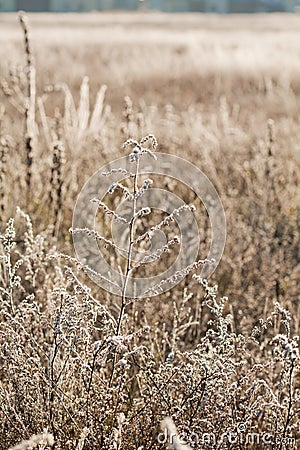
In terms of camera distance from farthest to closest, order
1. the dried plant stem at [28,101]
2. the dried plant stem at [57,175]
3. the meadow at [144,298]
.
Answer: the dried plant stem at [28,101], the dried plant stem at [57,175], the meadow at [144,298]

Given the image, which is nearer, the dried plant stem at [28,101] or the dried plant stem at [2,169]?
→ the dried plant stem at [2,169]

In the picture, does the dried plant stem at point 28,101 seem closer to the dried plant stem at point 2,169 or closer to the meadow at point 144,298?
the meadow at point 144,298

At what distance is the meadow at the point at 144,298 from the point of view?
168 cm

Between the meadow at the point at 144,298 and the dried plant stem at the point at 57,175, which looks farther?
the dried plant stem at the point at 57,175

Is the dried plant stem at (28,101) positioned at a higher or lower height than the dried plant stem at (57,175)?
higher

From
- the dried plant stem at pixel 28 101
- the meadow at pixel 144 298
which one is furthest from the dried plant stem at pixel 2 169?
the dried plant stem at pixel 28 101

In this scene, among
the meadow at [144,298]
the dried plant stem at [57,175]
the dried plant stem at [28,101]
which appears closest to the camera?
the meadow at [144,298]

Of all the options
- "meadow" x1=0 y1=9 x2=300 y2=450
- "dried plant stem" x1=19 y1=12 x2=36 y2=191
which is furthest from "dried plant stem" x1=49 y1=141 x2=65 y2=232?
"dried plant stem" x1=19 y1=12 x2=36 y2=191

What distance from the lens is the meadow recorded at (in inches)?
66.0

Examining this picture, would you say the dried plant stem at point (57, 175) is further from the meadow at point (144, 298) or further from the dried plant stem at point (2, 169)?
the dried plant stem at point (2, 169)

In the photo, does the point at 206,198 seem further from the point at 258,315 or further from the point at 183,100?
the point at 183,100

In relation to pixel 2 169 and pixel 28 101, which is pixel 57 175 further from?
pixel 28 101

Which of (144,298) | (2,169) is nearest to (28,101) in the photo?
(2,169)

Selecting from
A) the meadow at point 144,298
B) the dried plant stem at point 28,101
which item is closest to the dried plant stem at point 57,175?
the meadow at point 144,298
